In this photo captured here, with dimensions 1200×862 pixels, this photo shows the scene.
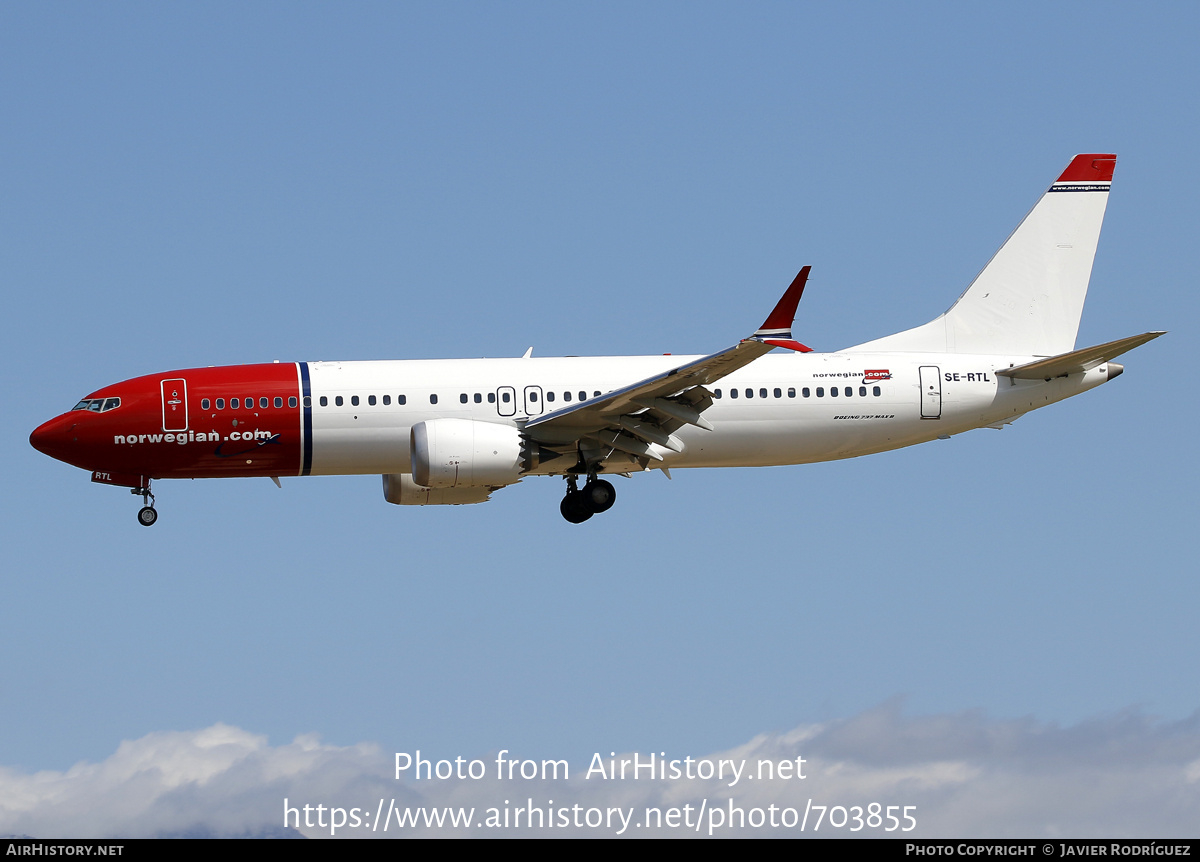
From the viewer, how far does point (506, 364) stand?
1561 inches

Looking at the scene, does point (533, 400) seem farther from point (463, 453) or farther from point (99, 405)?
point (99, 405)

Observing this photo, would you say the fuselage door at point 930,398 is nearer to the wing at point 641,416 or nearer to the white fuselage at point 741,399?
the white fuselage at point 741,399

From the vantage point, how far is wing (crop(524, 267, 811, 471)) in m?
36.0

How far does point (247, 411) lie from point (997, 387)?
1862 cm

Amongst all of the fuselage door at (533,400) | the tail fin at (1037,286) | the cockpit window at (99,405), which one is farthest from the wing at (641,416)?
the cockpit window at (99,405)

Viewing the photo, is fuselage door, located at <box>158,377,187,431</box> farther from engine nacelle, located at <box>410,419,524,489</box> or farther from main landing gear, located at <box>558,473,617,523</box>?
main landing gear, located at <box>558,473,617,523</box>

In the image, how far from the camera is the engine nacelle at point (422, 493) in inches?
1618

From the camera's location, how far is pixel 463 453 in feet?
121

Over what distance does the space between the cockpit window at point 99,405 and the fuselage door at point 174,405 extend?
1147 mm
